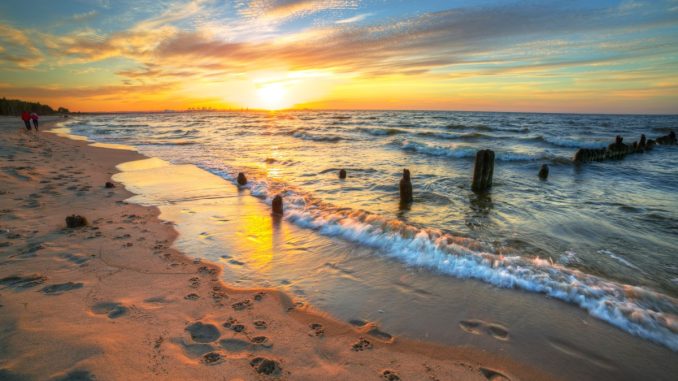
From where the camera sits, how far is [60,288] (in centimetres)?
421

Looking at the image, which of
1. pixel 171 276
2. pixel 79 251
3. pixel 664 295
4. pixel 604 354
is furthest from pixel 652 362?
pixel 79 251

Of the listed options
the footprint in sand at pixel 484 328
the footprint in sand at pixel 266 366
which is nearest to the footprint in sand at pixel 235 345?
the footprint in sand at pixel 266 366

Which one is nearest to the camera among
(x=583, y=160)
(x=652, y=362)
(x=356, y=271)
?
(x=652, y=362)

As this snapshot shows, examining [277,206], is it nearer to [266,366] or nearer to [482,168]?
[266,366]

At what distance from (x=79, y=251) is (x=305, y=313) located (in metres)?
4.29

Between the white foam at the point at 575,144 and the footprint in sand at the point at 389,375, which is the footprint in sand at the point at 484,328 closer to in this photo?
the footprint in sand at the point at 389,375

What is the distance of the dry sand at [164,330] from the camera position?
2.97 m

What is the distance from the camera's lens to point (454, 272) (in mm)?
5410

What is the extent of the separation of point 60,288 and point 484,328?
5.54 meters

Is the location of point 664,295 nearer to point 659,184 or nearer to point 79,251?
point 79,251

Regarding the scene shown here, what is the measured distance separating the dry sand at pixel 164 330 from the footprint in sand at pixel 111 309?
1cm

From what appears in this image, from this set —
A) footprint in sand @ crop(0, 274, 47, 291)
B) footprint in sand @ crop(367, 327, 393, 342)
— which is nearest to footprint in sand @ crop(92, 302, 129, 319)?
footprint in sand @ crop(0, 274, 47, 291)

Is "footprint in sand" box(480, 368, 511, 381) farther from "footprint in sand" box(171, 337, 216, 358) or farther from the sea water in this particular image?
"footprint in sand" box(171, 337, 216, 358)

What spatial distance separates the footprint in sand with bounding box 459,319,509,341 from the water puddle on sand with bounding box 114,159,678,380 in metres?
0.01
